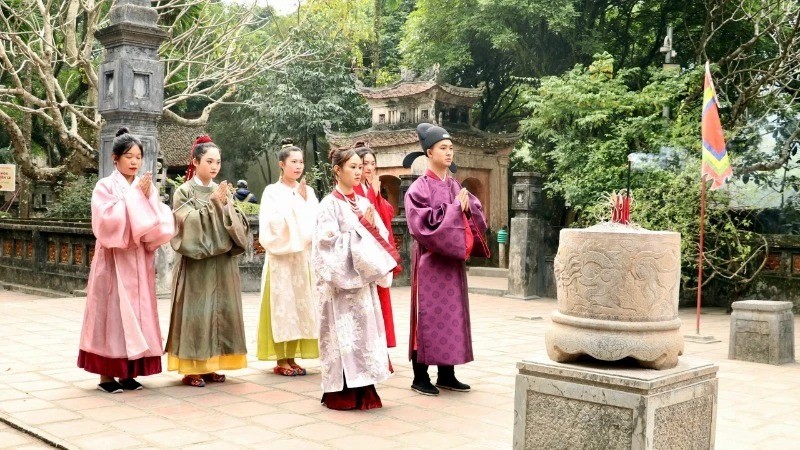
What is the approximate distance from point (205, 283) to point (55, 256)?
30.6 feet

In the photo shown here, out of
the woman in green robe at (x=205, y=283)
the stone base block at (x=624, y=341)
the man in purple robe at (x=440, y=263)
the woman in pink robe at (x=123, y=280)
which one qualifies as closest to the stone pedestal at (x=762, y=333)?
the man in purple robe at (x=440, y=263)

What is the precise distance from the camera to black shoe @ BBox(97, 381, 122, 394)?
18.3 ft

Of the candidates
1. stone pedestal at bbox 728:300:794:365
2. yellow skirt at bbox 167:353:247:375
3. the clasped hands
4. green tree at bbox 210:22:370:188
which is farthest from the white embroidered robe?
green tree at bbox 210:22:370:188

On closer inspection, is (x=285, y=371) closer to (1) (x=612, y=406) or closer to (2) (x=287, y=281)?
(2) (x=287, y=281)

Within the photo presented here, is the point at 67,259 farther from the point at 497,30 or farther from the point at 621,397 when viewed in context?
the point at 621,397

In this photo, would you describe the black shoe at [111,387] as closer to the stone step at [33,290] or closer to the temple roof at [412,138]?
the stone step at [33,290]


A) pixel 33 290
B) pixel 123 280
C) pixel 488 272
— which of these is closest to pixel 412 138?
pixel 488 272

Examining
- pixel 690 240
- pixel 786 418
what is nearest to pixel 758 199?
pixel 690 240

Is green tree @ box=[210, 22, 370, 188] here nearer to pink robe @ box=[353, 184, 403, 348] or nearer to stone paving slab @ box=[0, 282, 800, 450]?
pink robe @ box=[353, 184, 403, 348]

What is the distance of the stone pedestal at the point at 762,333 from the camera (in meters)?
7.54

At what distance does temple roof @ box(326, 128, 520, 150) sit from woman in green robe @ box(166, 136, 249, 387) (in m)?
15.5

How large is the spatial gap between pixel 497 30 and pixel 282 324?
1280cm

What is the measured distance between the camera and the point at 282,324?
630cm

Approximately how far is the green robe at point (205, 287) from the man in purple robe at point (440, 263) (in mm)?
1305
